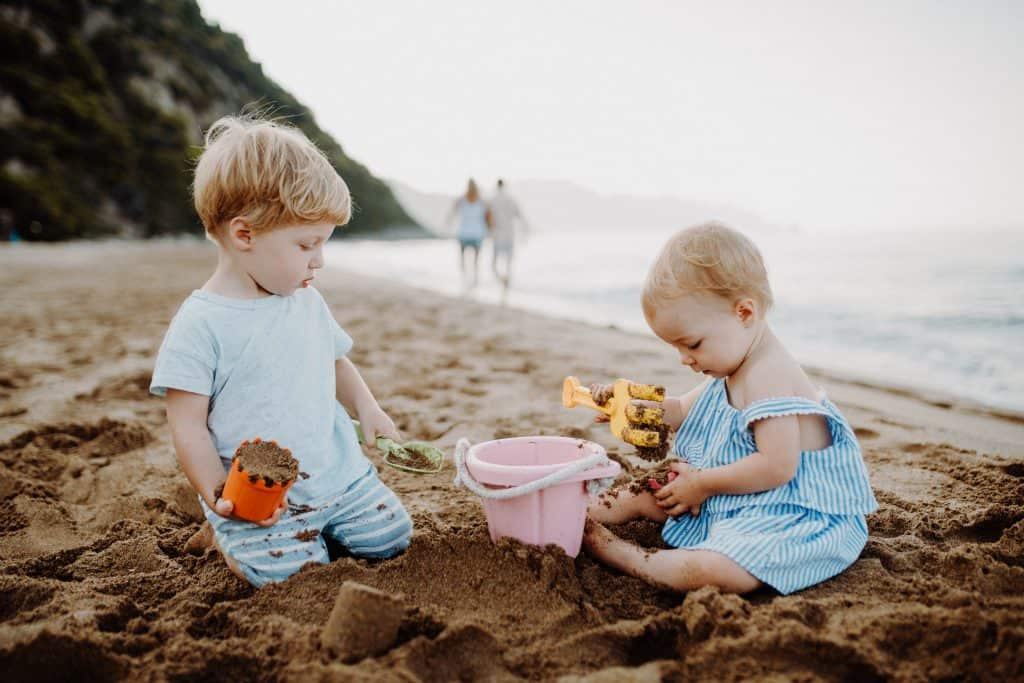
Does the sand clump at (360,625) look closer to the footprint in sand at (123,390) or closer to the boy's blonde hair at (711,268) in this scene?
the boy's blonde hair at (711,268)

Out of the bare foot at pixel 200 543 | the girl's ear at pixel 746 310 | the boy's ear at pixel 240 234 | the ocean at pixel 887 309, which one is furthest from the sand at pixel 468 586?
the ocean at pixel 887 309

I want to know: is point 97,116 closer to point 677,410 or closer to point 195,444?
point 195,444

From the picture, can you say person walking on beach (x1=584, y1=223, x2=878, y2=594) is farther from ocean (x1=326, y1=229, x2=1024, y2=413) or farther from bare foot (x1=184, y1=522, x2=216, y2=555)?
ocean (x1=326, y1=229, x2=1024, y2=413)

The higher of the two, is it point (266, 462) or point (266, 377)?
point (266, 377)

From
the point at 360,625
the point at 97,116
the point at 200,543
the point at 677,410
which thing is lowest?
the point at 200,543

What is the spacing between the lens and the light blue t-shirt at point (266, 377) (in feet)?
6.00

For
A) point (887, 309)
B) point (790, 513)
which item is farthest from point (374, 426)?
point (887, 309)

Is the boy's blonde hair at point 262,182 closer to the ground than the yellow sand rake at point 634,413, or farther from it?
farther from it

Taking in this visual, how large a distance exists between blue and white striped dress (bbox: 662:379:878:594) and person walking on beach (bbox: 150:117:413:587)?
0.89m

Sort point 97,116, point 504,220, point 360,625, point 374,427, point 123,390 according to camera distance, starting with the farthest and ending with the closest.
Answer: point 97,116 < point 504,220 < point 123,390 < point 374,427 < point 360,625

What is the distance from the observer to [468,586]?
5.73ft

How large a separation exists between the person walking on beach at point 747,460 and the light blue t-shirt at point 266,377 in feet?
2.67

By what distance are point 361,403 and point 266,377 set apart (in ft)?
1.23

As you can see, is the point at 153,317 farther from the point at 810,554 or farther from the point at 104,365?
the point at 810,554
